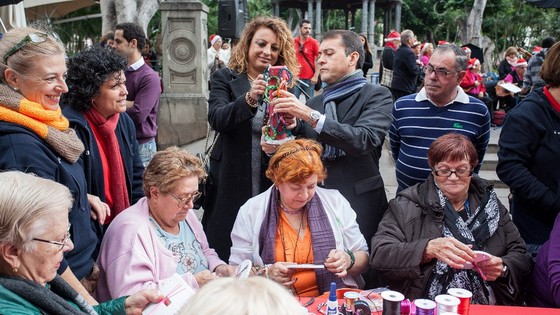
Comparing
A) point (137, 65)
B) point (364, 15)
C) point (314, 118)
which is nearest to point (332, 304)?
point (314, 118)

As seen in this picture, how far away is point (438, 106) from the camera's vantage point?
3.46 m

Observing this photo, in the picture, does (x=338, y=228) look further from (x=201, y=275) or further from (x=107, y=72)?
(x=107, y=72)

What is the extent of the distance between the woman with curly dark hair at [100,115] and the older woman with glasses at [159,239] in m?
0.20

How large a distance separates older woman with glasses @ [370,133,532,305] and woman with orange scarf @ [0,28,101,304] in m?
1.49

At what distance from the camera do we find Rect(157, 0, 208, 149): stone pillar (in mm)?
8500

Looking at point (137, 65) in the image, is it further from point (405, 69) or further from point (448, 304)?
point (405, 69)

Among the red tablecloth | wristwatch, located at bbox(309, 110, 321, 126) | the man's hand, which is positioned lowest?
the red tablecloth

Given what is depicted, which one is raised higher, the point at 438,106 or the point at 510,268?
the point at 438,106

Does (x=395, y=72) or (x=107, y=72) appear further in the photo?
(x=395, y=72)

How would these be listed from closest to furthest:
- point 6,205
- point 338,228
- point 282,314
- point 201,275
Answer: point 282,314
point 6,205
point 201,275
point 338,228

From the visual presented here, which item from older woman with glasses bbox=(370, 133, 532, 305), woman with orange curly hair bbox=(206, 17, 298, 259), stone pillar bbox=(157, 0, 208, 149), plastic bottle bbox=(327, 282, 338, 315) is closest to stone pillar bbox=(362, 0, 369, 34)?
stone pillar bbox=(157, 0, 208, 149)

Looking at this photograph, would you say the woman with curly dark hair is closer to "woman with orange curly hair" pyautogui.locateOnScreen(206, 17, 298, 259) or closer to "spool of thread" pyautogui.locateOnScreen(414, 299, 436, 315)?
"woman with orange curly hair" pyautogui.locateOnScreen(206, 17, 298, 259)

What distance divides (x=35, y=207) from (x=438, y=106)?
8.32 ft

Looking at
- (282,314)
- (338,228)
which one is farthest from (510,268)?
(282,314)
